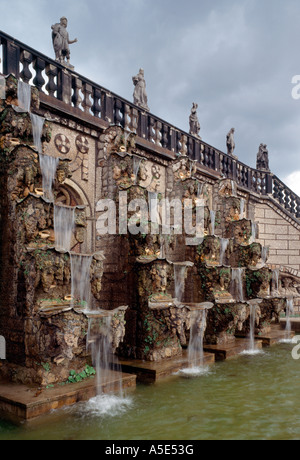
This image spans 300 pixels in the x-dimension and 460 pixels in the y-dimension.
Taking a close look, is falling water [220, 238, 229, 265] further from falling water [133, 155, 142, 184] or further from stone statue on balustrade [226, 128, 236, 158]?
stone statue on balustrade [226, 128, 236, 158]

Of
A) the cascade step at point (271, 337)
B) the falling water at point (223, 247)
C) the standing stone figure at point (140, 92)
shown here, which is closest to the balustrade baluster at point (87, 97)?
the standing stone figure at point (140, 92)

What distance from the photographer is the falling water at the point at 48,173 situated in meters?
7.47

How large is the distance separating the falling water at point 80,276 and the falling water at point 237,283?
267 inches

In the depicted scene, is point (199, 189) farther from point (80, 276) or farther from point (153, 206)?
point (80, 276)

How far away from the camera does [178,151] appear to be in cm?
1428

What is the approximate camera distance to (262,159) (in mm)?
20328

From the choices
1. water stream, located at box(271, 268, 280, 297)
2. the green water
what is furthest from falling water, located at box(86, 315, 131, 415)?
water stream, located at box(271, 268, 280, 297)

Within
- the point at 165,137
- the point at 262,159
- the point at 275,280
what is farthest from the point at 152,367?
the point at 262,159

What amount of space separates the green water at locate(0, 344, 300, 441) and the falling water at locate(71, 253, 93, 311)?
1.89m

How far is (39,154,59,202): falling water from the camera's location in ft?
24.5

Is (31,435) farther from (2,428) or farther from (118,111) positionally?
(118,111)

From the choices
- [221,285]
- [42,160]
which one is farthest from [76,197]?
[221,285]

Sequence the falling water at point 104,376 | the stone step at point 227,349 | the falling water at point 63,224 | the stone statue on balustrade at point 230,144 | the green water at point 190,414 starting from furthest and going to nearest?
the stone statue on balustrade at point 230,144 → the stone step at point 227,349 → the falling water at point 63,224 → the falling water at point 104,376 → the green water at point 190,414

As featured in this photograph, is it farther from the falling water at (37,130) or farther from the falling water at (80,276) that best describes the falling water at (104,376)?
the falling water at (37,130)
